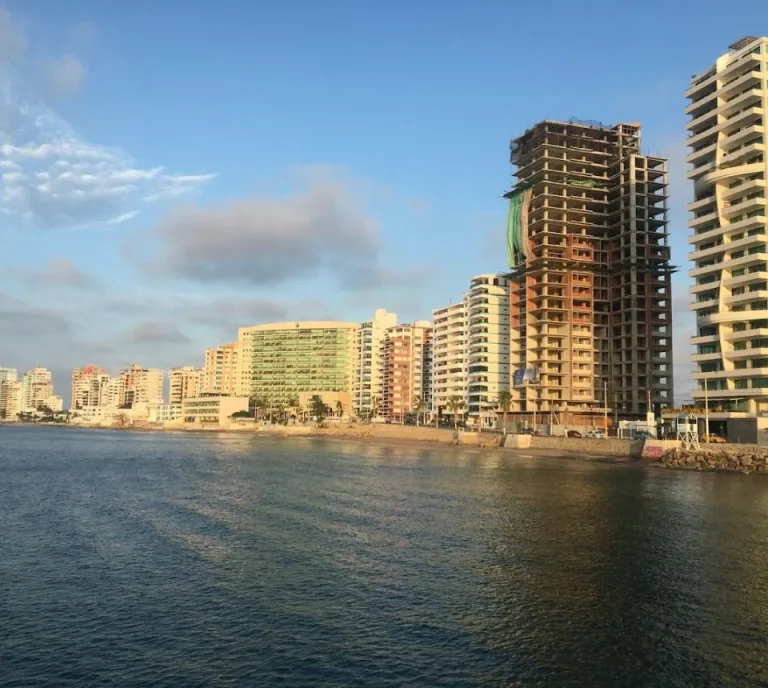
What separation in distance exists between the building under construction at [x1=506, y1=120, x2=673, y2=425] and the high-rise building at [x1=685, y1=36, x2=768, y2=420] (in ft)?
157

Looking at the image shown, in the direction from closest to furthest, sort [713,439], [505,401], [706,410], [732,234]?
[713,439] < [706,410] < [732,234] < [505,401]

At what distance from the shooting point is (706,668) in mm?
24391

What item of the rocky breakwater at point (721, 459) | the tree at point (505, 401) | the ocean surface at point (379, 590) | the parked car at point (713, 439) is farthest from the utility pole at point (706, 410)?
the tree at point (505, 401)

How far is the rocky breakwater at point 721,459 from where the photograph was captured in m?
95.8

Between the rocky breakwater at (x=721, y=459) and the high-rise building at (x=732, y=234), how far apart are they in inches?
488

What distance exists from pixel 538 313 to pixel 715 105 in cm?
6809

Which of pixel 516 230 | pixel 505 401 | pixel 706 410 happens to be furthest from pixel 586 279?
pixel 706 410

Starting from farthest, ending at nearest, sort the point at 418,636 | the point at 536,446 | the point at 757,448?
the point at 536,446, the point at 757,448, the point at 418,636

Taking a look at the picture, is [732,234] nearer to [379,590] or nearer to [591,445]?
[591,445]

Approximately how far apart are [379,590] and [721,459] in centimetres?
8549

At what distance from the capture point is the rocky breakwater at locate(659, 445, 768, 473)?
314 ft

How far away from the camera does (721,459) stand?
100938 millimetres

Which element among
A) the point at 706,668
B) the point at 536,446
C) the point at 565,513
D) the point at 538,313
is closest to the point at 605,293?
the point at 538,313

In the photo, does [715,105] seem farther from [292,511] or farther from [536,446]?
[292,511]
